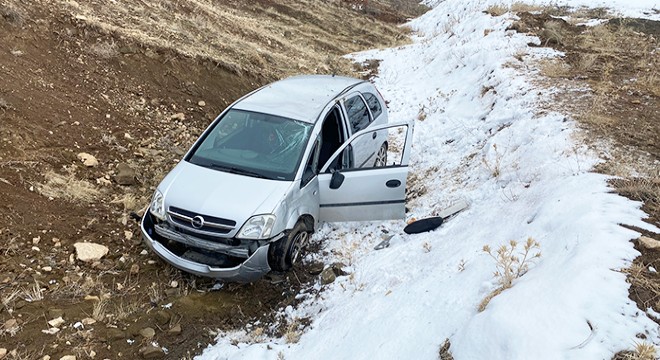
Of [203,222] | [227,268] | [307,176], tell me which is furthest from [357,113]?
[227,268]

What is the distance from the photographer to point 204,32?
12227 mm

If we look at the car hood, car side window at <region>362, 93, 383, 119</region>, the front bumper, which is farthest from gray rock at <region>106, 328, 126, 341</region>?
car side window at <region>362, 93, 383, 119</region>

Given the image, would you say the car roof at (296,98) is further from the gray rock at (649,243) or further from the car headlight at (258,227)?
the gray rock at (649,243)

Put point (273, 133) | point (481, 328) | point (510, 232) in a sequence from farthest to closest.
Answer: point (273, 133) < point (510, 232) < point (481, 328)

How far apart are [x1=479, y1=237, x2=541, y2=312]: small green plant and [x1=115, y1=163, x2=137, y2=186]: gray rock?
16.7 feet

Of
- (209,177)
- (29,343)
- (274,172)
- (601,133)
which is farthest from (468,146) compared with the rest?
(29,343)

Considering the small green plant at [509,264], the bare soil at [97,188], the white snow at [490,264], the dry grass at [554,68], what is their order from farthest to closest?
the dry grass at [554,68] < the bare soil at [97,188] < the small green plant at [509,264] < the white snow at [490,264]

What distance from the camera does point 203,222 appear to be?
469 centimetres

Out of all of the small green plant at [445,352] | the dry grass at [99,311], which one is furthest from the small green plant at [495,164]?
the dry grass at [99,311]

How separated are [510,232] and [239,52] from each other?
9.19 metres

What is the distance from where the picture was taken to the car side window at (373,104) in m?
7.16

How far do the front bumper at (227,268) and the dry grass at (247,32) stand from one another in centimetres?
627

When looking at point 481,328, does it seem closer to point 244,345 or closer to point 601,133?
point 244,345

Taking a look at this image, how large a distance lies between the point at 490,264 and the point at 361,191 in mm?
1988
